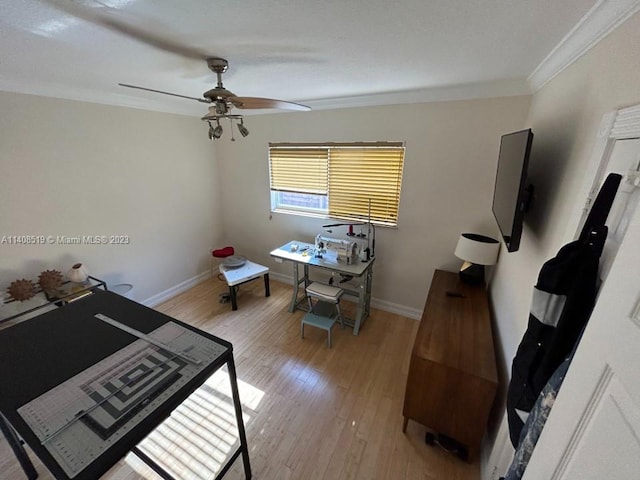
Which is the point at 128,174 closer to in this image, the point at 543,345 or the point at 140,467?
the point at 140,467

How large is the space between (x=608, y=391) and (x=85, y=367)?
1582 millimetres

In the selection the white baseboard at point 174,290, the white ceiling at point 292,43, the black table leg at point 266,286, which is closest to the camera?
the white ceiling at point 292,43

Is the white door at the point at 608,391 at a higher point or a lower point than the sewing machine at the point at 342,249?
higher

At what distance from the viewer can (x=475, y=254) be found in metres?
2.07

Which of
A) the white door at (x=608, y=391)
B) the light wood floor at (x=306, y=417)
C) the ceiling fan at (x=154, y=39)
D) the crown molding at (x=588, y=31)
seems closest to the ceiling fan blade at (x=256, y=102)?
the ceiling fan at (x=154, y=39)

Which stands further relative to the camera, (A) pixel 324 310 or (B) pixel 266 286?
(B) pixel 266 286

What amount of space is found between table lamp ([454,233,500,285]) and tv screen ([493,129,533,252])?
1.82 ft

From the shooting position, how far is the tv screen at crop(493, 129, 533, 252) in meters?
1.16

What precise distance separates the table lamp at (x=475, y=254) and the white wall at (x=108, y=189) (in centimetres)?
318

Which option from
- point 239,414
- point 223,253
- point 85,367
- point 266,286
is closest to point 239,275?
point 266,286

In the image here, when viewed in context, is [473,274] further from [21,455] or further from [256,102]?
[21,455]

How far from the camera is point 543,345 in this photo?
2.87 feet

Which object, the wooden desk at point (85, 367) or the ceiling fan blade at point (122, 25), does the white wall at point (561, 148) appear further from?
Result: the ceiling fan blade at point (122, 25)

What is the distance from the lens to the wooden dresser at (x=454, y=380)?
54.3 inches
